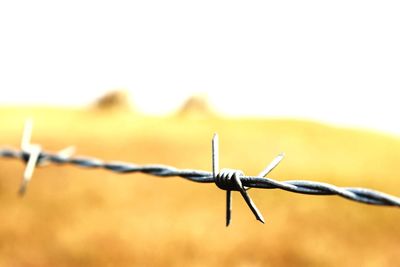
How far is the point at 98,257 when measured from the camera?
6414 millimetres

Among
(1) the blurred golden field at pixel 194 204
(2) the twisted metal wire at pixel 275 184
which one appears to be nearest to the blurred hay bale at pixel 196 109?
(1) the blurred golden field at pixel 194 204

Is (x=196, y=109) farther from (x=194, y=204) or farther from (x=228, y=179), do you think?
(x=228, y=179)

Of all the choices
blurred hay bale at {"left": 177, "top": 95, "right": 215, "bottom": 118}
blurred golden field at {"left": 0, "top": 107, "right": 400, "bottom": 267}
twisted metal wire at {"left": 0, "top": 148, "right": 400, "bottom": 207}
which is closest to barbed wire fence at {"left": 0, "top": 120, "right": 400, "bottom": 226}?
twisted metal wire at {"left": 0, "top": 148, "right": 400, "bottom": 207}

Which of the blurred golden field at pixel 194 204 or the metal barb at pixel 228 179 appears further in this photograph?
the blurred golden field at pixel 194 204

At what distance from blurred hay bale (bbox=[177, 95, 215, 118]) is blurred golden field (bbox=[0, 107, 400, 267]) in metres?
1.18

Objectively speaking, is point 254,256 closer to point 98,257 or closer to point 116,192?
point 98,257

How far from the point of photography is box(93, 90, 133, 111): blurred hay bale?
16.6m

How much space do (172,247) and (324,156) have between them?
6138 mm

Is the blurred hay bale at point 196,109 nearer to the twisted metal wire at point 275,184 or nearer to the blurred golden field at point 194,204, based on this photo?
the blurred golden field at point 194,204

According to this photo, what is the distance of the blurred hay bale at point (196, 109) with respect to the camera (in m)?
15.4

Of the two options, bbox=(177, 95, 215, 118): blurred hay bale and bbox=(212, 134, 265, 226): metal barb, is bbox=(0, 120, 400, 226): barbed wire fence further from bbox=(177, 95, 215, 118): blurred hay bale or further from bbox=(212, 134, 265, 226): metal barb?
bbox=(177, 95, 215, 118): blurred hay bale

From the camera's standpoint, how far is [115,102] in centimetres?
1716

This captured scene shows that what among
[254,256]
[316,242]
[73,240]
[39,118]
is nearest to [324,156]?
[316,242]

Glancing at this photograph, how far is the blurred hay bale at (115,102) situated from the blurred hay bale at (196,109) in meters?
2.24
